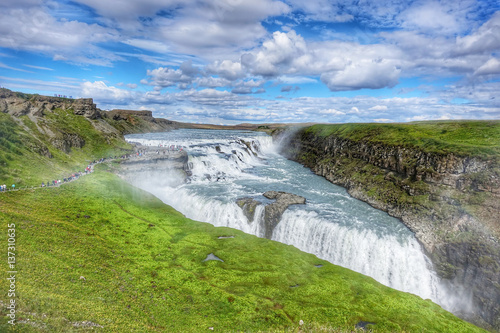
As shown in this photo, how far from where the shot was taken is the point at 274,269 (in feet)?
111

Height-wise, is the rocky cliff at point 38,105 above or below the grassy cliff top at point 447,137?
above

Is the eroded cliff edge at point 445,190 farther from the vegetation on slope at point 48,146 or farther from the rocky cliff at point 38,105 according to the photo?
the rocky cliff at point 38,105

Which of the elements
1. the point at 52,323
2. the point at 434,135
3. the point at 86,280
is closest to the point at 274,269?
the point at 86,280

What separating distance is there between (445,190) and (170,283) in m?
50.1

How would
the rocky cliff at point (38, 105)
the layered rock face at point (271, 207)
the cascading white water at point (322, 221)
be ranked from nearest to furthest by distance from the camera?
the cascading white water at point (322, 221)
the layered rock face at point (271, 207)
the rocky cliff at point (38, 105)

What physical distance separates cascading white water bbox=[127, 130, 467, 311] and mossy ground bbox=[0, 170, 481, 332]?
7.16 meters

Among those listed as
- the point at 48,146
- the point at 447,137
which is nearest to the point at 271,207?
the point at 447,137

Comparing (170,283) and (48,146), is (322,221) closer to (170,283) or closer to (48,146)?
(170,283)

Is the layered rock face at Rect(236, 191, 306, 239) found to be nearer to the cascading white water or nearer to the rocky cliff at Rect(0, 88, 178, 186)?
the cascading white water

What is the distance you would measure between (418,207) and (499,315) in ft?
67.1

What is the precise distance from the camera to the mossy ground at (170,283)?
20953 millimetres

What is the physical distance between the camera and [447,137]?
6031 cm

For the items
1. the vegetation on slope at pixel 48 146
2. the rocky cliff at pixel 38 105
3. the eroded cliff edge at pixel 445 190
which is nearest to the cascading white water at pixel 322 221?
the eroded cliff edge at pixel 445 190

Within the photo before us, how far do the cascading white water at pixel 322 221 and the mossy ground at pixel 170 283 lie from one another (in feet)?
23.5
